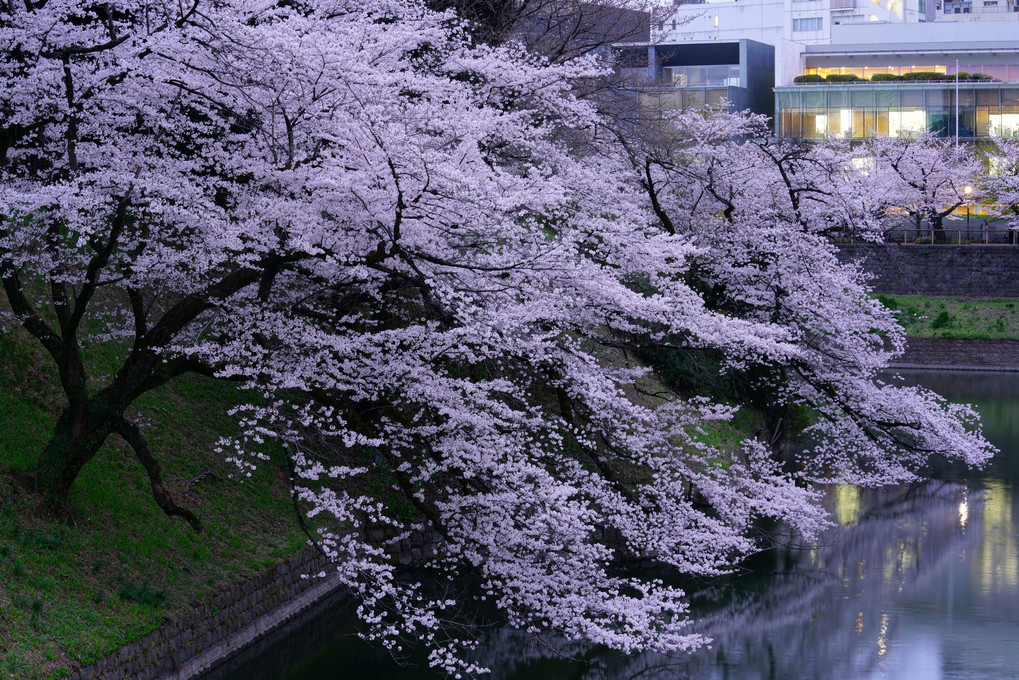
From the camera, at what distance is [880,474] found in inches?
723

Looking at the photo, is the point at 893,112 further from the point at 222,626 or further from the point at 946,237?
the point at 222,626

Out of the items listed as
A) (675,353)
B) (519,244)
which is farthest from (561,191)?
(675,353)

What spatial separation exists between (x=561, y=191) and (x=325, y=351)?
295 cm

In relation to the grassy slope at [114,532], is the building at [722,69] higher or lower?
higher

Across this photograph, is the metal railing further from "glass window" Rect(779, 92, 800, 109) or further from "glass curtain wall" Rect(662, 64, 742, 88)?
"glass curtain wall" Rect(662, 64, 742, 88)

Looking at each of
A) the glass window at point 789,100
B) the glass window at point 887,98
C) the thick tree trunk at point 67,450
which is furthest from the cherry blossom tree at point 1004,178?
the thick tree trunk at point 67,450

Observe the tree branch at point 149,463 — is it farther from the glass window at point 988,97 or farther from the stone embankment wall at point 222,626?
the glass window at point 988,97

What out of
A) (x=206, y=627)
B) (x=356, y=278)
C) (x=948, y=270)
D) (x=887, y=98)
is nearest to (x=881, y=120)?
(x=887, y=98)

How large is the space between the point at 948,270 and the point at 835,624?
2661cm

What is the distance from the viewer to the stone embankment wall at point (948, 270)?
1380 inches

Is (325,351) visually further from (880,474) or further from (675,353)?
(880,474)

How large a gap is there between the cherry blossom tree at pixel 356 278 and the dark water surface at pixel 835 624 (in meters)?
0.41

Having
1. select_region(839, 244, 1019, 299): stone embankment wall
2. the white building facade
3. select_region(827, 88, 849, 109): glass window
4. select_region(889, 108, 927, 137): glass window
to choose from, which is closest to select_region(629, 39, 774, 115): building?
the white building facade

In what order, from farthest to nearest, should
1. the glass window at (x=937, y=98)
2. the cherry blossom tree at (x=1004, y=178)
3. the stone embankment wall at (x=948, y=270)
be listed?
the glass window at (x=937, y=98)
the cherry blossom tree at (x=1004, y=178)
the stone embankment wall at (x=948, y=270)
